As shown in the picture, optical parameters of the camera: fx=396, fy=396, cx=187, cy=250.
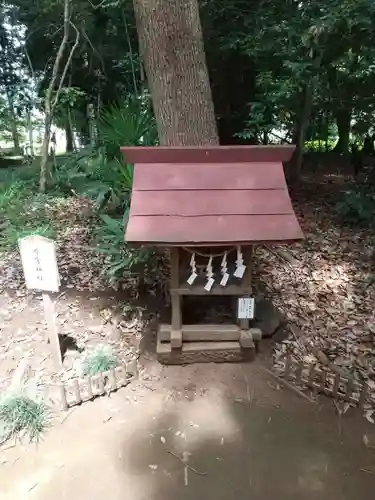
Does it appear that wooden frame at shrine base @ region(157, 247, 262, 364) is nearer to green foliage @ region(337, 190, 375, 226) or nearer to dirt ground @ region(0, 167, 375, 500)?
dirt ground @ region(0, 167, 375, 500)

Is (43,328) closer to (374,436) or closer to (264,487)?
(264,487)

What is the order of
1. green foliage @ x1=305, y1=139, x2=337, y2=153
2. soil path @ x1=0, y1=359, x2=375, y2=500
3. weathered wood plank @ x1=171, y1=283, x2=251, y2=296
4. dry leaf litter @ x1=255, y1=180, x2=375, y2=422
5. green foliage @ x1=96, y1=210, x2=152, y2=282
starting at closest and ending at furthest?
soil path @ x1=0, y1=359, x2=375, y2=500 < weathered wood plank @ x1=171, y1=283, x2=251, y2=296 < dry leaf litter @ x1=255, y1=180, x2=375, y2=422 < green foliage @ x1=96, y1=210, x2=152, y2=282 < green foliage @ x1=305, y1=139, x2=337, y2=153

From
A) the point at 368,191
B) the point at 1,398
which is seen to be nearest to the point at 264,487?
the point at 1,398

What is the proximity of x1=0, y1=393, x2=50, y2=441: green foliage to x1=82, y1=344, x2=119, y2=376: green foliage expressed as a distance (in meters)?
0.46

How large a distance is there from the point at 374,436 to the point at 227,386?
1018 millimetres

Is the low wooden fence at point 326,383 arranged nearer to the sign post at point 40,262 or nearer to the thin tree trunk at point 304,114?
the sign post at point 40,262

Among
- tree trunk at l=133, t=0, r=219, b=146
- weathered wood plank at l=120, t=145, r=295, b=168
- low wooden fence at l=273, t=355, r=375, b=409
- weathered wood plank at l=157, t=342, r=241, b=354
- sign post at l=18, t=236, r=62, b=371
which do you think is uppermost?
tree trunk at l=133, t=0, r=219, b=146

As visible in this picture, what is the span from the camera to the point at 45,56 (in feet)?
33.6

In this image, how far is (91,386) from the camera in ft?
9.28

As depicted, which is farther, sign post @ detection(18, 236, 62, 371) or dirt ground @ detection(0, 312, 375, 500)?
sign post @ detection(18, 236, 62, 371)

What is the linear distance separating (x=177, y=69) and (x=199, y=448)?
296 cm

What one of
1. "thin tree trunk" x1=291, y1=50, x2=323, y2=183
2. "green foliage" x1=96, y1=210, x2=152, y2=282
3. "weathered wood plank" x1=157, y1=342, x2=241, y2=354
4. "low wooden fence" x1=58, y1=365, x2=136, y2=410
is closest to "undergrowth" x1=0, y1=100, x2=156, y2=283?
"green foliage" x1=96, y1=210, x2=152, y2=282

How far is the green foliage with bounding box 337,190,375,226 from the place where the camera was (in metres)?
5.54

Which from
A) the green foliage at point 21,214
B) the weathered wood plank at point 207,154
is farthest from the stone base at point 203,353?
the green foliage at point 21,214
